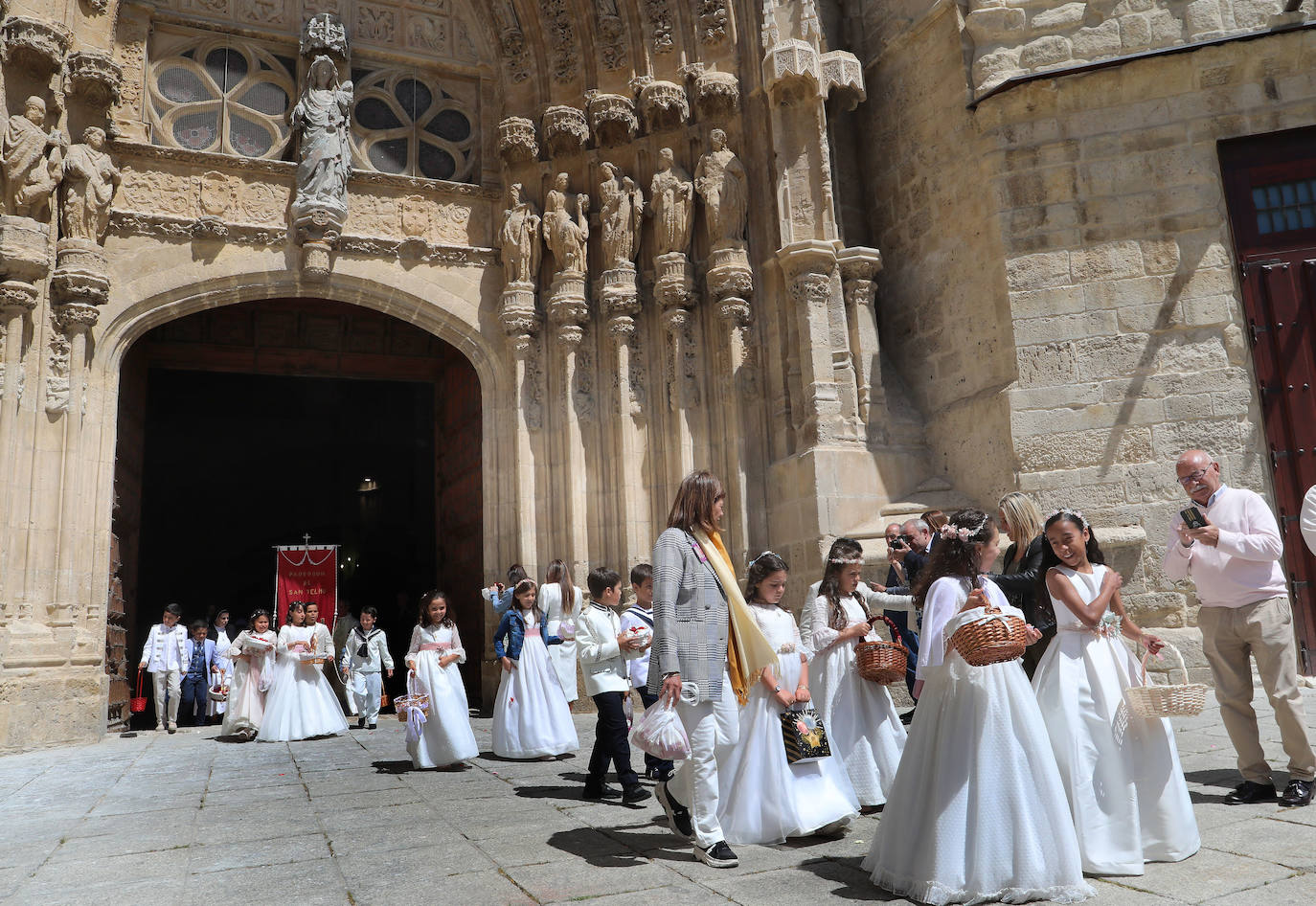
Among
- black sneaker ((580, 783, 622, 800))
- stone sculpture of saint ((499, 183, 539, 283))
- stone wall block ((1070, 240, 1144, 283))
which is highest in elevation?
stone sculpture of saint ((499, 183, 539, 283))

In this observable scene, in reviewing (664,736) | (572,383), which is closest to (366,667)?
(572,383)

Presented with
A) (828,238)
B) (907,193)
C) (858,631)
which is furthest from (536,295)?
(858,631)

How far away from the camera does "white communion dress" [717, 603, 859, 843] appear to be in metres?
4.35

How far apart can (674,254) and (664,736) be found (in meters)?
8.19

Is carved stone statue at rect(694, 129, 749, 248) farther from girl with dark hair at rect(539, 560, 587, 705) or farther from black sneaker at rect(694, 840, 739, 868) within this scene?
black sneaker at rect(694, 840, 739, 868)

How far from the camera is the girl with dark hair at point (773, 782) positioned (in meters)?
4.35

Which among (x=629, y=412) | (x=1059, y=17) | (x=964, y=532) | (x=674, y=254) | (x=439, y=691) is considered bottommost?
(x=439, y=691)

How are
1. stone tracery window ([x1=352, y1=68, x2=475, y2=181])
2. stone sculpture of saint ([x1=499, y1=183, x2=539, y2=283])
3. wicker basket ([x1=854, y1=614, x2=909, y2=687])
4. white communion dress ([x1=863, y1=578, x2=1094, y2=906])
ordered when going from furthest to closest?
stone tracery window ([x1=352, y1=68, x2=475, y2=181]) → stone sculpture of saint ([x1=499, y1=183, x2=539, y2=283]) → wicker basket ([x1=854, y1=614, x2=909, y2=687]) → white communion dress ([x1=863, y1=578, x2=1094, y2=906])

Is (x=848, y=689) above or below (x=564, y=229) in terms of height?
below

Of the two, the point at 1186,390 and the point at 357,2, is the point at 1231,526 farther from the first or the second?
the point at 357,2

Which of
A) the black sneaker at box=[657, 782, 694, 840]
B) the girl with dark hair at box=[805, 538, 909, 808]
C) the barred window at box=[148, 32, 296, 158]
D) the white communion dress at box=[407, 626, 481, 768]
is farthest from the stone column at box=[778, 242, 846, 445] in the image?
the barred window at box=[148, 32, 296, 158]

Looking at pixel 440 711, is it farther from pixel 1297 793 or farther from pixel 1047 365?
pixel 1047 365

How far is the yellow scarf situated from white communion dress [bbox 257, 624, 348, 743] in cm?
680

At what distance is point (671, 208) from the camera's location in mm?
11469
